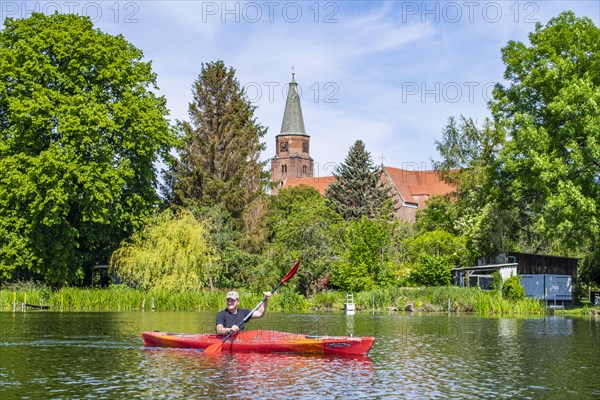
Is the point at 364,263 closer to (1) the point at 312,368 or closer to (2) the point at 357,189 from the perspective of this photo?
(2) the point at 357,189

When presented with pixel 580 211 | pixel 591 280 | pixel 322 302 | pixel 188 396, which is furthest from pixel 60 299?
pixel 591 280

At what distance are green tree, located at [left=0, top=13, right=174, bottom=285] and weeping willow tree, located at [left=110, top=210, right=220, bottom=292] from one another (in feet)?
7.85

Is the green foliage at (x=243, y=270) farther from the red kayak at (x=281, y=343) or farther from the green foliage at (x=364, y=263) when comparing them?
the red kayak at (x=281, y=343)

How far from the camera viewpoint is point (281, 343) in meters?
20.2

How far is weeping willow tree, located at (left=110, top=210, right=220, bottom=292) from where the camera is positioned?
44.5 metres

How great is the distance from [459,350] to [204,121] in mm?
42213

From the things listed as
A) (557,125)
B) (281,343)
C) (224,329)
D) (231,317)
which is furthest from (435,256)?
(224,329)

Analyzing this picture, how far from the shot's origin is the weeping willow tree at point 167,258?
1752 inches

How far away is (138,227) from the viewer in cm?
4925

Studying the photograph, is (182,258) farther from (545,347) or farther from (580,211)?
(545,347)

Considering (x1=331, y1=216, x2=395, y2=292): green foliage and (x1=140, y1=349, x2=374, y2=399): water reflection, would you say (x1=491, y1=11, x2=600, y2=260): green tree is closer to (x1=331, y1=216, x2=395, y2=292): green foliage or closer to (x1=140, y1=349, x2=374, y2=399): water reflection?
(x1=331, y1=216, x2=395, y2=292): green foliage

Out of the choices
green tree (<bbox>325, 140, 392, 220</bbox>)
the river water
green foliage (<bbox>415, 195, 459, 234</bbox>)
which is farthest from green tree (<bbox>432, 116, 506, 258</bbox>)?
the river water

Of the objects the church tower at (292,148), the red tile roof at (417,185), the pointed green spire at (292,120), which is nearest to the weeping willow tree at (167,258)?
the red tile roof at (417,185)

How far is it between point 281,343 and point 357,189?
54160mm
